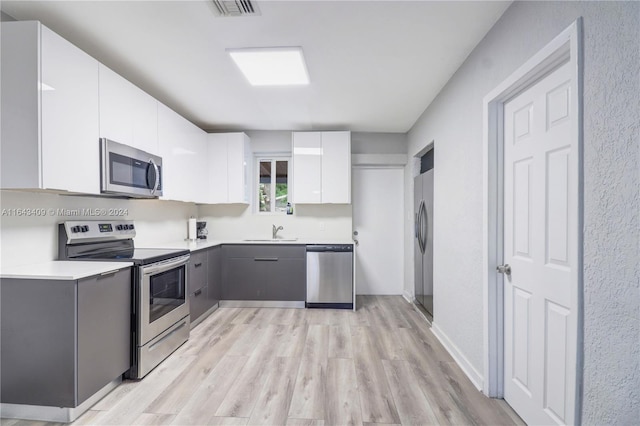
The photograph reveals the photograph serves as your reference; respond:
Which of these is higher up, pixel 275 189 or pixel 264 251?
pixel 275 189

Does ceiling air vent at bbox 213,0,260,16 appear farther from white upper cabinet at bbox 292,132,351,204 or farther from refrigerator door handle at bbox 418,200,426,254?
refrigerator door handle at bbox 418,200,426,254

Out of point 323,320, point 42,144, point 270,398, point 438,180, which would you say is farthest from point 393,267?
point 42,144

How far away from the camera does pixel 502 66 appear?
1.79m

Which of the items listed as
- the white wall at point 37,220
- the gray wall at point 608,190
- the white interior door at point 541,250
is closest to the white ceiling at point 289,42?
the gray wall at point 608,190

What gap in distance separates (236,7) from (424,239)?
2899 millimetres

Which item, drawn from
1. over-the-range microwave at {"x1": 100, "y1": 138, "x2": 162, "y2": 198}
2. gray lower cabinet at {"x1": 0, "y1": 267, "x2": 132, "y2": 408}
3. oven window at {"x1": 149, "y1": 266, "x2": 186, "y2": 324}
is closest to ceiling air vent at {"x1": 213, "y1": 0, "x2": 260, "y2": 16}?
over-the-range microwave at {"x1": 100, "y1": 138, "x2": 162, "y2": 198}

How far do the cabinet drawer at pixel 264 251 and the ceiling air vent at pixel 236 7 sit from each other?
8.36 ft

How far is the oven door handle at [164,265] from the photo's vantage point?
2.16 m

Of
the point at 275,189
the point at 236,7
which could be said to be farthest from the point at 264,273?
the point at 236,7

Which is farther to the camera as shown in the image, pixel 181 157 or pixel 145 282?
pixel 181 157

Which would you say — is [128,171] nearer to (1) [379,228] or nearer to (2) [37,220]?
(2) [37,220]

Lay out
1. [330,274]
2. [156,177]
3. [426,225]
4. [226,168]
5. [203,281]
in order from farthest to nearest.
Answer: [226,168]
[330,274]
[426,225]
[203,281]
[156,177]

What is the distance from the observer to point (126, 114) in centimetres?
235

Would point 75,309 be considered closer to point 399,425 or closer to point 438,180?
point 399,425
